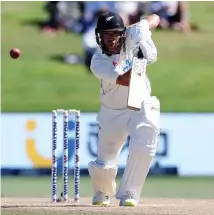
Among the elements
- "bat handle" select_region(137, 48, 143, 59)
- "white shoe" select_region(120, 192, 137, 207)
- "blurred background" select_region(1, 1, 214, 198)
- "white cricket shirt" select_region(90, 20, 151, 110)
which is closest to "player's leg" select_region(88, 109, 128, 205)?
"white cricket shirt" select_region(90, 20, 151, 110)

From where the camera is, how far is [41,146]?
1120 centimetres

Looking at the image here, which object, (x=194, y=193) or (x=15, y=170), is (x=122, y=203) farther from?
(x=15, y=170)

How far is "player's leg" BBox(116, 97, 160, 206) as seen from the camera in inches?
275

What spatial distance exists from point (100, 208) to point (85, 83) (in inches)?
335

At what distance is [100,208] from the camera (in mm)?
6965

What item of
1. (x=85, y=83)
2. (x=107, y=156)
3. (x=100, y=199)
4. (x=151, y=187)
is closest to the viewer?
(x=107, y=156)

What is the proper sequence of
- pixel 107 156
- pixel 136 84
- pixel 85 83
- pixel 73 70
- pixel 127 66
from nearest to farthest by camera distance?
pixel 136 84 < pixel 127 66 < pixel 107 156 < pixel 85 83 < pixel 73 70

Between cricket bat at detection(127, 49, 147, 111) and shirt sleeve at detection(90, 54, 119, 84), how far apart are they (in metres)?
0.14

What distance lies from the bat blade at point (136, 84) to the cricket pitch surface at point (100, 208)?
28.5 inches

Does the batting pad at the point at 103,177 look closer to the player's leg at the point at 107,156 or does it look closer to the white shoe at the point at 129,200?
the player's leg at the point at 107,156

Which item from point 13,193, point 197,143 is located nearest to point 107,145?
point 13,193

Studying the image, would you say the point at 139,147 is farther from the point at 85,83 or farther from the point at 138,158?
the point at 85,83

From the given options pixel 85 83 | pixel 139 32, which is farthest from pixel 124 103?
pixel 85 83

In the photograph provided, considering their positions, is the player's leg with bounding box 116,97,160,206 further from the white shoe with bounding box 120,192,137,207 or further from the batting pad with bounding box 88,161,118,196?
the batting pad with bounding box 88,161,118,196
